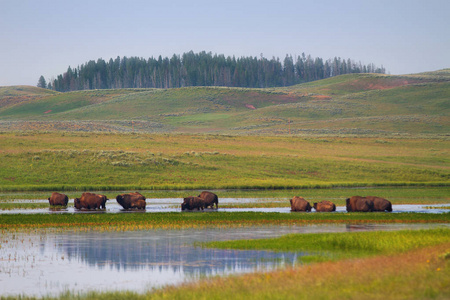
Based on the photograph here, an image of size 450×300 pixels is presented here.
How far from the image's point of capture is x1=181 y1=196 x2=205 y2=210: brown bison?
39.8 metres

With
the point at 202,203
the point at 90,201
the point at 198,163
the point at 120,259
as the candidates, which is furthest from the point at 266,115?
the point at 120,259

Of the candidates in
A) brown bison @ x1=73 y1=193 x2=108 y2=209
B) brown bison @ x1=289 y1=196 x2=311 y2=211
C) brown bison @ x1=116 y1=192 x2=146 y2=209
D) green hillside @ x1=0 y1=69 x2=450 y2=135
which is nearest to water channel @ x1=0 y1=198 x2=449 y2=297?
brown bison @ x1=289 y1=196 x2=311 y2=211

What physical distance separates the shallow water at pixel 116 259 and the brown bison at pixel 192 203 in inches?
407

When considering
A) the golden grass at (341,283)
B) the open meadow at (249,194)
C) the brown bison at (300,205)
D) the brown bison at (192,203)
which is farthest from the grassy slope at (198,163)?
the golden grass at (341,283)

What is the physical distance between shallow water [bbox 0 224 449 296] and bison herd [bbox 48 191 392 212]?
29.4ft

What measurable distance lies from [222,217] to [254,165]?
41111 millimetres

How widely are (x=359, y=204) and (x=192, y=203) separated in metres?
10.5

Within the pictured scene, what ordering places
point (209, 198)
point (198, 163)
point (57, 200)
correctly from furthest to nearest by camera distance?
point (198, 163) → point (57, 200) → point (209, 198)

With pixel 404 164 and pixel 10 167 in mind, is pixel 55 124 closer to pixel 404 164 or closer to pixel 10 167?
pixel 10 167

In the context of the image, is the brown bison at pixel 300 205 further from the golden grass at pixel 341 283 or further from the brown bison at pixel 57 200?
the golden grass at pixel 341 283

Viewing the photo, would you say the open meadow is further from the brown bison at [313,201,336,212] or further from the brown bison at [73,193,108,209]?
the brown bison at [73,193,108,209]

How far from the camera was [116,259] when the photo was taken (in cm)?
2139

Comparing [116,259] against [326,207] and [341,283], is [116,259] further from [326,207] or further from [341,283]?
[326,207]

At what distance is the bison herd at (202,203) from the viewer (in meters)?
38.4
